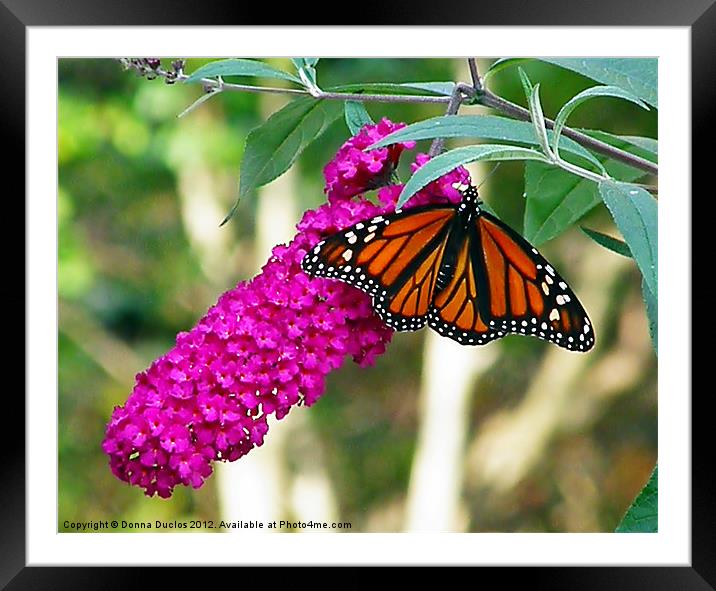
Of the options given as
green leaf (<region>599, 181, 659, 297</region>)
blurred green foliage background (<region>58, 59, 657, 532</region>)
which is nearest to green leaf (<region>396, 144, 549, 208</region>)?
green leaf (<region>599, 181, 659, 297</region>)

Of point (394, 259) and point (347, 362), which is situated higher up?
point (394, 259)

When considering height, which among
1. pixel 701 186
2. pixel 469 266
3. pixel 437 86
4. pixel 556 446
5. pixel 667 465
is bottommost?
pixel 556 446

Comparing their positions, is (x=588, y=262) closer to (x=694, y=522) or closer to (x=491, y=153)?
(x=694, y=522)

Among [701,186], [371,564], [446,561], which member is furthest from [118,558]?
[701,186]

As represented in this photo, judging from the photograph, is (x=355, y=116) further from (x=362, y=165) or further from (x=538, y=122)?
(x=538, y=122)

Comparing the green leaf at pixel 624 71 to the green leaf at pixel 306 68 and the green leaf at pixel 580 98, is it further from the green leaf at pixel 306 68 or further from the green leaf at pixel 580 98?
the green leaf at pixel 306 68

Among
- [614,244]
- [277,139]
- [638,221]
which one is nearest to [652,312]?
[614,244]

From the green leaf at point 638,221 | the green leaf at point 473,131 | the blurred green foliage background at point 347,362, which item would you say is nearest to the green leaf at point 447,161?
the green leaf at point 473,131
